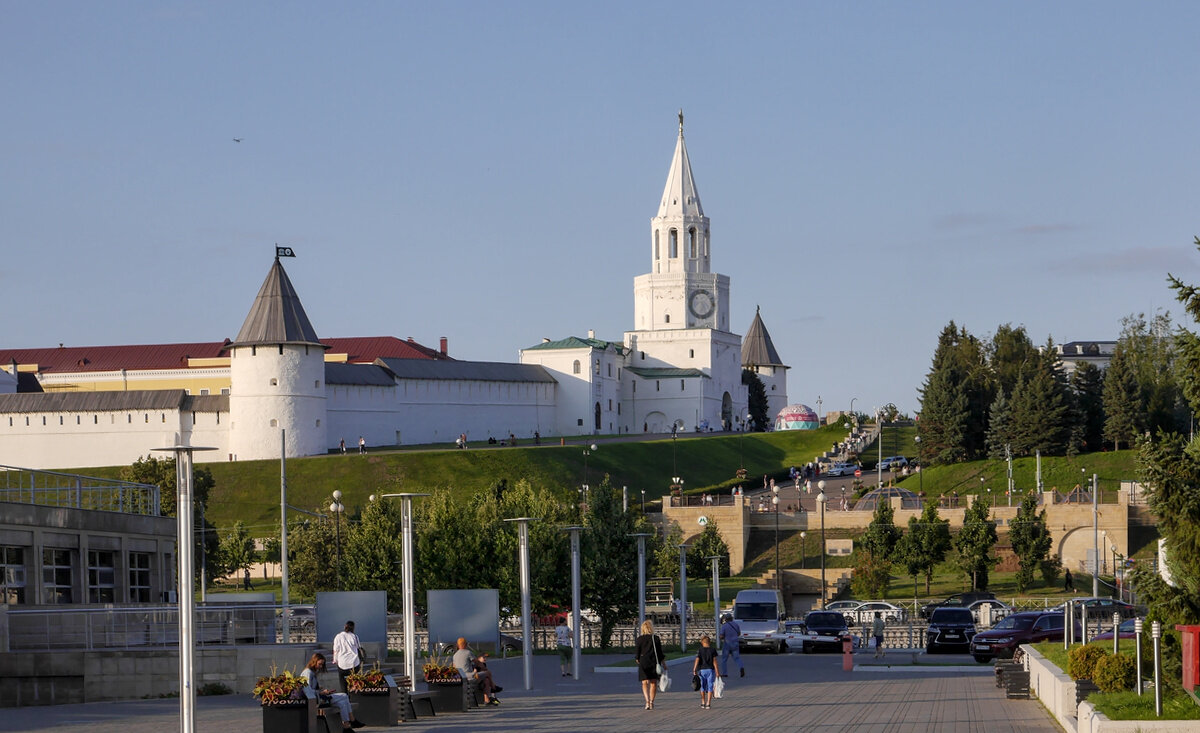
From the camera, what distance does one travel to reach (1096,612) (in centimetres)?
3497

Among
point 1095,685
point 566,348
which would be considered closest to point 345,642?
point 1095,685

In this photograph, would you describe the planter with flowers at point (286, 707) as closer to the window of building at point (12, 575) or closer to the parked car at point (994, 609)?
the window of building at point (12, 575)

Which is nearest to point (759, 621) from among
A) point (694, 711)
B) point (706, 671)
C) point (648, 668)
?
point (706, 671)

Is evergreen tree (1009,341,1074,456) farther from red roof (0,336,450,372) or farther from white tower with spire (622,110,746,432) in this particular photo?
red roof (0,336,450,372)

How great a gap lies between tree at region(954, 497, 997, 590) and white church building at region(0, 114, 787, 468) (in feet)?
89.8

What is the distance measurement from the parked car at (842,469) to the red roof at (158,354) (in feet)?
124

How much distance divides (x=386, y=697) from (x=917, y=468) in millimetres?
72290

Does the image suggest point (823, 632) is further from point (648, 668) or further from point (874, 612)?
point (648, 668)

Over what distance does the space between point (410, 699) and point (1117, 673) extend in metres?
7.87

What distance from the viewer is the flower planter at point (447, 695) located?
64.7 ft

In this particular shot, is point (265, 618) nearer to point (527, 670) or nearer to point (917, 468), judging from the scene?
point (527, 670)

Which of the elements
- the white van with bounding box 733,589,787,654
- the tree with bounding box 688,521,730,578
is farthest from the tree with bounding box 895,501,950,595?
the white van with bounding box 733,589,787,654

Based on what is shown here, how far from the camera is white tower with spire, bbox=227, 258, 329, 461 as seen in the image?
277 feet

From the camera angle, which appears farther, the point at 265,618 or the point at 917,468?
the point at 917,468
